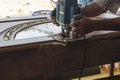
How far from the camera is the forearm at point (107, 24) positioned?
130 cm

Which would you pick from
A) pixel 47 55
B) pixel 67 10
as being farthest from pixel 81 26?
pixel 47 55

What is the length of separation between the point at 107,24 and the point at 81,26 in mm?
215

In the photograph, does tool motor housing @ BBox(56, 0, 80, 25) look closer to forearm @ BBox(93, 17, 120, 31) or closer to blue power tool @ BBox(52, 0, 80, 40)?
blue power tool @ BBox(52, 0, 80, 40)

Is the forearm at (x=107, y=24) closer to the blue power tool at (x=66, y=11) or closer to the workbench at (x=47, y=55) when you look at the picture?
the workbench at (x=47, y=55)

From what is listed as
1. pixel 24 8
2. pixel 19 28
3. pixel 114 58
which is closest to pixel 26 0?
pixel 24 8

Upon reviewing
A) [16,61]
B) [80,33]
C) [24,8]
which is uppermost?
[80,33]

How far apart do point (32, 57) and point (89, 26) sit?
365 mm

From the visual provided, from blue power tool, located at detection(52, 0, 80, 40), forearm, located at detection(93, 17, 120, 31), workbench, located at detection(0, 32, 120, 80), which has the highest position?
blue power tool, located at detection(52, 0, 80, 40)

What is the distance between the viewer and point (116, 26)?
4.64 feet

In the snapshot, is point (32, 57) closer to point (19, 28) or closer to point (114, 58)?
point (19, 28)

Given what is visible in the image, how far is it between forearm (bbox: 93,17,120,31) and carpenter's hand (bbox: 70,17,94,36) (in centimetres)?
6

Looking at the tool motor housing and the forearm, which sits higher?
the tool motor housing

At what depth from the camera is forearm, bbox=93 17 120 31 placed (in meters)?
1.30

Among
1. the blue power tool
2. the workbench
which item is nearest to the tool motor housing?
the blue power tool
